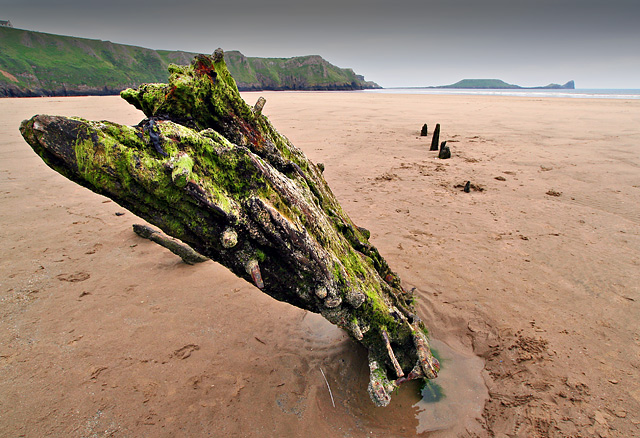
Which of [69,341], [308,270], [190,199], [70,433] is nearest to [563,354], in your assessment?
[308,270]

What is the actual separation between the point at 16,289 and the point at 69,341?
1.81m

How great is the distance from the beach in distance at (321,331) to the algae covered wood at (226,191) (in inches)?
35.1

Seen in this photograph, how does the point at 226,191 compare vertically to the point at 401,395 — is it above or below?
above

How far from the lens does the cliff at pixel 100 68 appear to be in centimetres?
7008

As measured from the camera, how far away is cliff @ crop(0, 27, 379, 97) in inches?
2759

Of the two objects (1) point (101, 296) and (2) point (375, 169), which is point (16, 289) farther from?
(2) point (375, 169)

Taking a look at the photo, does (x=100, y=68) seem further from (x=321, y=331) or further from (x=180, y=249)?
(x=321, y=331)

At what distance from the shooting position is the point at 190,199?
212 cm

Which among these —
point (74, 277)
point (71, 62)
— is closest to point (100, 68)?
point (71, 62)

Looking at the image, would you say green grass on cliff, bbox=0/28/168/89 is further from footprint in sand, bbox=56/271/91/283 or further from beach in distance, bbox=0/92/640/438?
beach in distance, bbox=0/92/640/438

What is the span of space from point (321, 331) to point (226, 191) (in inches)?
111

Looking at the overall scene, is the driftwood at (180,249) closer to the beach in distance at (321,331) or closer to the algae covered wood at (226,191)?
the beach in distance at (321,331)

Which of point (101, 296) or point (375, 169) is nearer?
point (101, 296)

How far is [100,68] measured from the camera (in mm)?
90875
